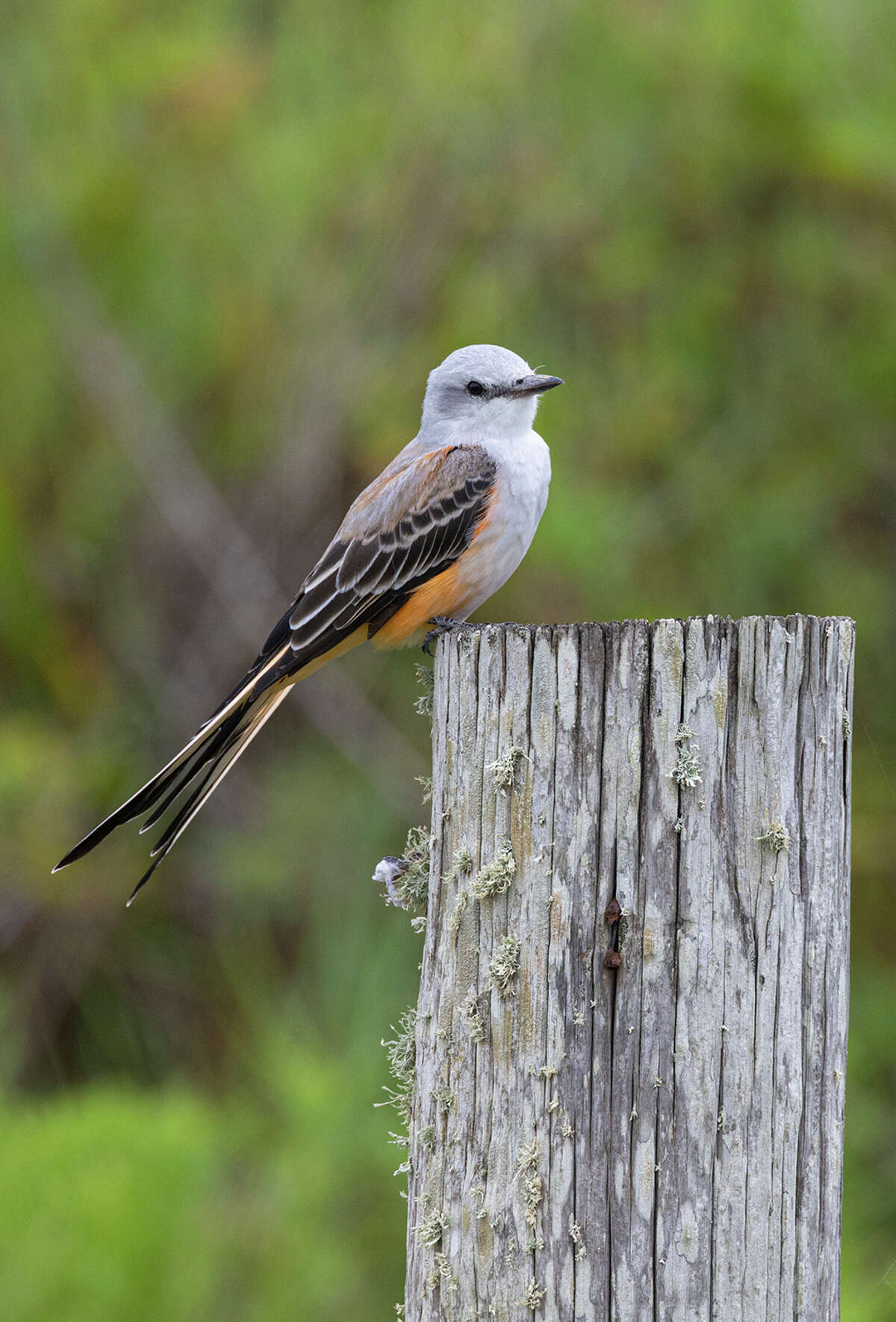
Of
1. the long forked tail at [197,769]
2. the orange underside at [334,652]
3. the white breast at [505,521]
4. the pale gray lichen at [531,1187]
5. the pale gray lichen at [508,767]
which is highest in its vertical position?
the white breast at [505,521]

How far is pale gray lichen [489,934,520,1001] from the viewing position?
2.22m

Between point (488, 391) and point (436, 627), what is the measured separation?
780 mm

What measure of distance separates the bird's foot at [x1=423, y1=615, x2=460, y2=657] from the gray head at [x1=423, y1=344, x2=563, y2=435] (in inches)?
24.9

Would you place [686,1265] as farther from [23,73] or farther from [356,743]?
[23,73]

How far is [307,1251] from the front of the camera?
5391 mm

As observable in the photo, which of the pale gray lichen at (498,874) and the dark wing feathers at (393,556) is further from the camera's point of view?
the dark wing feathers at (393,556)

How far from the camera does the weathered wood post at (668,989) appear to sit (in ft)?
6.81

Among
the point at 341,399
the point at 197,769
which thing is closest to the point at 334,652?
the point at 197,769

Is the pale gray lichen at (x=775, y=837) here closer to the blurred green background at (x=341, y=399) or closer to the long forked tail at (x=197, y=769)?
the long forked tail at (x=197, y=769)

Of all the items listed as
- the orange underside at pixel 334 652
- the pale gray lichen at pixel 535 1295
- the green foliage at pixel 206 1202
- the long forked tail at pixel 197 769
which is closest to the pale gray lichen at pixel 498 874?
the pale gray lichen at pixel 535 1295

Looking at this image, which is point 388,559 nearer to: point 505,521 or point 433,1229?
point 505,521

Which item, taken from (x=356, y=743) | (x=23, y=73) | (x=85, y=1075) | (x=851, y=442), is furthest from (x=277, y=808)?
(x=23, y=73)

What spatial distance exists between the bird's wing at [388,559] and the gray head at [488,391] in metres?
0.21

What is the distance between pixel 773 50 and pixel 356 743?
425 cm
